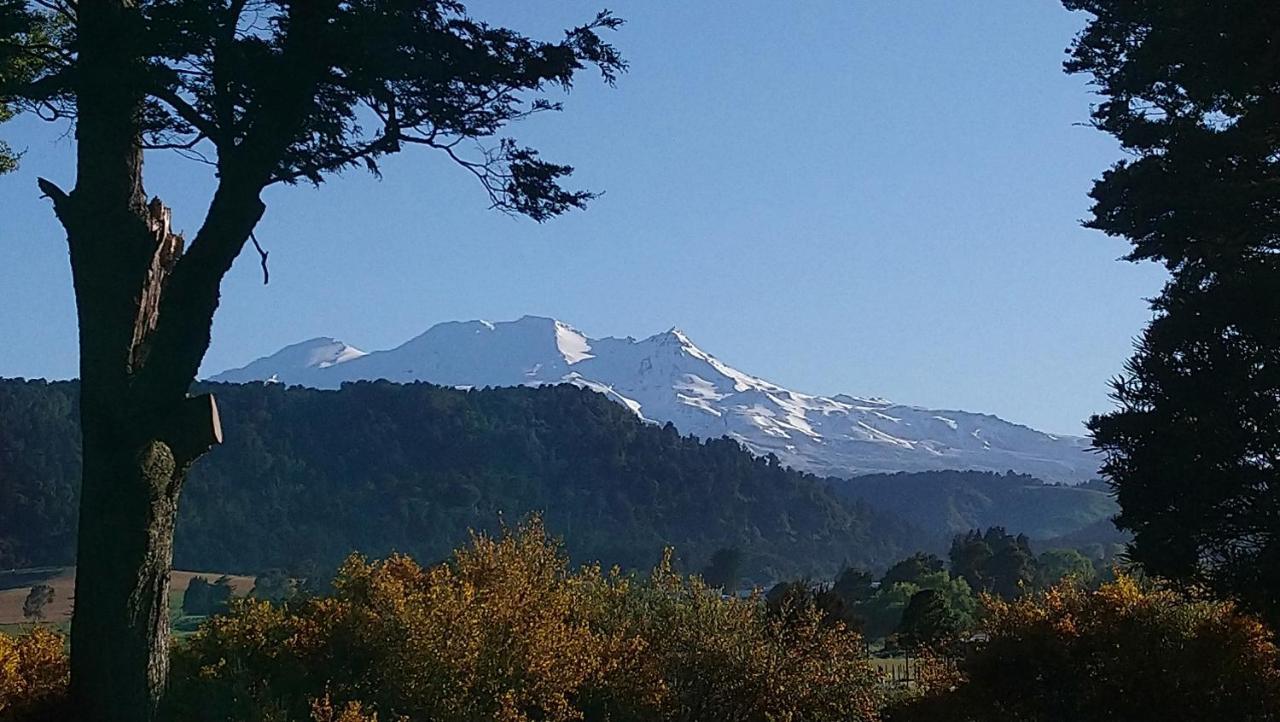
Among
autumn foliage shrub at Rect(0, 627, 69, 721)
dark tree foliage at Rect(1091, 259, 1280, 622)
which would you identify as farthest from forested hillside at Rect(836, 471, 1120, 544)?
autumn foliage shrub at Rect(0, 627, 69, 721)

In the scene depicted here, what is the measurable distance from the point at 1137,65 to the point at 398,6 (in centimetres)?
631

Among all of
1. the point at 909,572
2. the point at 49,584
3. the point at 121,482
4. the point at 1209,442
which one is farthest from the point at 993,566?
the point at 121,482

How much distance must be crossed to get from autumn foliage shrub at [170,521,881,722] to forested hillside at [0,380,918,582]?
7382 centimetres

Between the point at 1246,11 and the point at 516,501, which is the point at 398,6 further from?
the point at 516,501

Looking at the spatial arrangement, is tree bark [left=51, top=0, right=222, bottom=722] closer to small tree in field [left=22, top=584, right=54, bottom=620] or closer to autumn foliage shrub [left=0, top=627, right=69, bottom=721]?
autumn foliage shrub [left=0, top=627, right=69, bottom=721]

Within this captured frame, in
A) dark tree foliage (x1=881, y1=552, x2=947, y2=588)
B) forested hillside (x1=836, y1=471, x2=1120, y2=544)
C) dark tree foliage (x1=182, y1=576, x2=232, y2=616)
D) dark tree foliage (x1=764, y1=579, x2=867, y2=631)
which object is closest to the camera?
dark tree foliage (x1=764, y1=579, x2=867, y2=631)

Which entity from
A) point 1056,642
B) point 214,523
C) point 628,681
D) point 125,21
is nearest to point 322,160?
point 125,21

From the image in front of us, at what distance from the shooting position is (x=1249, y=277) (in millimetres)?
9039

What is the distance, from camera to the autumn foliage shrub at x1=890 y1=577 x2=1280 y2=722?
9.02m

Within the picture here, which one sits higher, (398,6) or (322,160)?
(398,6)

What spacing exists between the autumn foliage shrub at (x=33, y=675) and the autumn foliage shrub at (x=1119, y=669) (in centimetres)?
595

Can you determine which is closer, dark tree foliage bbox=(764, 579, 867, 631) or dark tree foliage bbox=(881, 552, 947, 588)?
dark tree foliage bbox=(764, 579, 867, 631)

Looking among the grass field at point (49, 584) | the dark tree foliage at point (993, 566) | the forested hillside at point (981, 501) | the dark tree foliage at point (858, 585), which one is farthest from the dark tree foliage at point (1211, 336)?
the forested hillside at point (981, 501)

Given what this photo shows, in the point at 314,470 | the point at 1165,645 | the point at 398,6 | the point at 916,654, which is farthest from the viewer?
the point at 314,470
